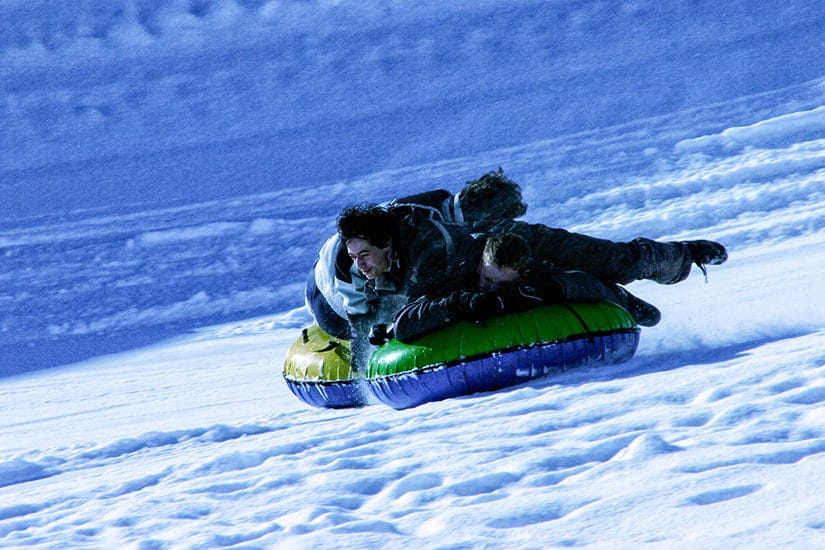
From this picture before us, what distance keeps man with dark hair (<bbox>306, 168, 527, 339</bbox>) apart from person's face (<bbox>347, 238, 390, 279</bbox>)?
17 centimetres

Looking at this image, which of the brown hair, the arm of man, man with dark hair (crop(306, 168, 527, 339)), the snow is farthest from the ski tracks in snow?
the brown hair

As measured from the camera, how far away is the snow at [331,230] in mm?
2770

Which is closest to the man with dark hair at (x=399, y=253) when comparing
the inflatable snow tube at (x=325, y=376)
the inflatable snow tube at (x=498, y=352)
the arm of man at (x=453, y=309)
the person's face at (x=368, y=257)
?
the person's face at (x=368, y=257)

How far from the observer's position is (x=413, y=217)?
4328mm

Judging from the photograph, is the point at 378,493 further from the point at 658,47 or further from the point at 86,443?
the point at 658,47

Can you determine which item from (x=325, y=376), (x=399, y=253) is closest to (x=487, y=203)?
(x=399, y=253)

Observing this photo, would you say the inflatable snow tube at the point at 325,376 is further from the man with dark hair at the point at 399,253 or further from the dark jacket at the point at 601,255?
the dark jacket at the point at 601,255

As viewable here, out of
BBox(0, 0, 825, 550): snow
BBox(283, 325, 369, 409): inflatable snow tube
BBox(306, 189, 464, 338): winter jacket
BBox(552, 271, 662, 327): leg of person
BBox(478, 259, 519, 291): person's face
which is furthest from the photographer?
BBox(283, 325, 369, 409): inflatable snow tube

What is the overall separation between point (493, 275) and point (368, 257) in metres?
0.49

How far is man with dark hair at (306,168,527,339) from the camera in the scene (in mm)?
4465

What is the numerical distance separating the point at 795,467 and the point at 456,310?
1916 mm

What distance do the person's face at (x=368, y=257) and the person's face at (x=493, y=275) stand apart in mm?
375

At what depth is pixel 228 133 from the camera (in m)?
20.8

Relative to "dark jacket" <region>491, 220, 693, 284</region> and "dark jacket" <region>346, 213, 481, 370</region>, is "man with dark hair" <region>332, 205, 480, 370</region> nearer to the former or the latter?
"dark jacket" <region>346, 213, 481, 370</region>
